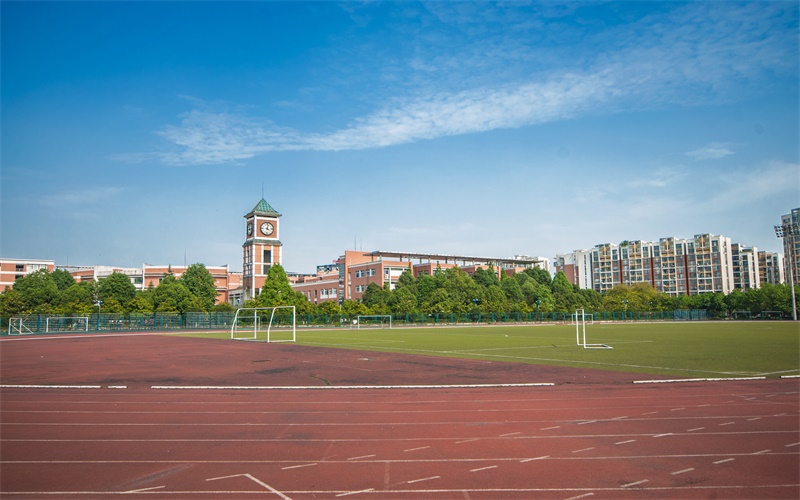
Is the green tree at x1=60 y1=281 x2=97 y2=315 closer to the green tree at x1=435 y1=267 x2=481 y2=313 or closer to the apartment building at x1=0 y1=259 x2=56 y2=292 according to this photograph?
the apartment building at x1=0 y1=259 x2=56 y2=292

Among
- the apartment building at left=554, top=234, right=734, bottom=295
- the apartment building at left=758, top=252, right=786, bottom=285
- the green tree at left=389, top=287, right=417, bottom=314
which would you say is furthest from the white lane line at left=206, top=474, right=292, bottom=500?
the apartment building at left=758, top=252, right=786, bottom=285

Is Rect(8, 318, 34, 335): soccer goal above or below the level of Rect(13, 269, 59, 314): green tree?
below

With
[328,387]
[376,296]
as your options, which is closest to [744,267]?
[376,296]

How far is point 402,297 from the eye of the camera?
7856 centimetres

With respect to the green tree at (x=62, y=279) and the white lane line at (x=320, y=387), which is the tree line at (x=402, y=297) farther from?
the white lane line at (x=320, y=387)

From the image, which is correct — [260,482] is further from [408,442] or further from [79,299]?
[79,299]

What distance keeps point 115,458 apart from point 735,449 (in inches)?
309

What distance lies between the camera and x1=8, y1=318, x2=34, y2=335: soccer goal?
4926 centimetres

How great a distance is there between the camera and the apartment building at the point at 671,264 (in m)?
138

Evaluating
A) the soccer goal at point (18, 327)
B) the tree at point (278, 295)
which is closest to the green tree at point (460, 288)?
the tree at point (278, 295)

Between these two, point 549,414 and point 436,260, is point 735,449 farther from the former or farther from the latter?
point 436,260

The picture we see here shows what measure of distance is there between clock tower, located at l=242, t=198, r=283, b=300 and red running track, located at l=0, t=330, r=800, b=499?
8275 centimetres

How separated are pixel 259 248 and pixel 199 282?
1326 cm

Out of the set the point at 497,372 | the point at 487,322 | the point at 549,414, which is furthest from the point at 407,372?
the point at 487,322
